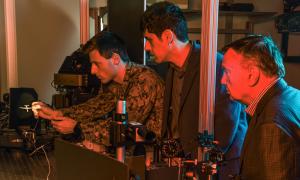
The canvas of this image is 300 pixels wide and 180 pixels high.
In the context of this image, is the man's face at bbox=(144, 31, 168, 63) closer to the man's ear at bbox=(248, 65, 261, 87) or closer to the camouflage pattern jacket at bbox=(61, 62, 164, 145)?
the camouflage pattern jacket at bbox=(61, 62, 164, 145)

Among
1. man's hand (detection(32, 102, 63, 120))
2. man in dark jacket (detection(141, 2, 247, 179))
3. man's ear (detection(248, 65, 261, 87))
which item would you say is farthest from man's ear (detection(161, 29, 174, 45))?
man's hand (detection(32, 102, 63, 120))

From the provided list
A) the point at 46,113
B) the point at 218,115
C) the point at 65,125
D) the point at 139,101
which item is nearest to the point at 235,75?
the point at 218,115

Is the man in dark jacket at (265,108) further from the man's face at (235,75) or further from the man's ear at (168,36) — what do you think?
the man's ear at (168,36)

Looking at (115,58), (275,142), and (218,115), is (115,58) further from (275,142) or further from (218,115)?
(275,142)

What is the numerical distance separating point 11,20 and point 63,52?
0.79 metres

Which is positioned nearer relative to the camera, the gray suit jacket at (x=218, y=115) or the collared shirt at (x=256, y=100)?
the collared shirt at (x=256, y=100)

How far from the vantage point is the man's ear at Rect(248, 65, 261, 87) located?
3.07 feet

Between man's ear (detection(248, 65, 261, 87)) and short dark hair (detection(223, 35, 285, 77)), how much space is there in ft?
0.05

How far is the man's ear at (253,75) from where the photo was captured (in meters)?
0.93

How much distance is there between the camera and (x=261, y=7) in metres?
3.42

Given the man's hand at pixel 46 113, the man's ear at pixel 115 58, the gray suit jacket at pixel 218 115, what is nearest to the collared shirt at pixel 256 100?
the gray suit jacket at pixel 218 115

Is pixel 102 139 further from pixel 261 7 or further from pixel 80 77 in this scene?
pixel 261 7

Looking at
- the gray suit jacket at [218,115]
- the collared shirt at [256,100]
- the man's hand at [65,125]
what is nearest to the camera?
the collared shirt at [256,100]

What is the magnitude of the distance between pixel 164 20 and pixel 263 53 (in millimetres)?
520
